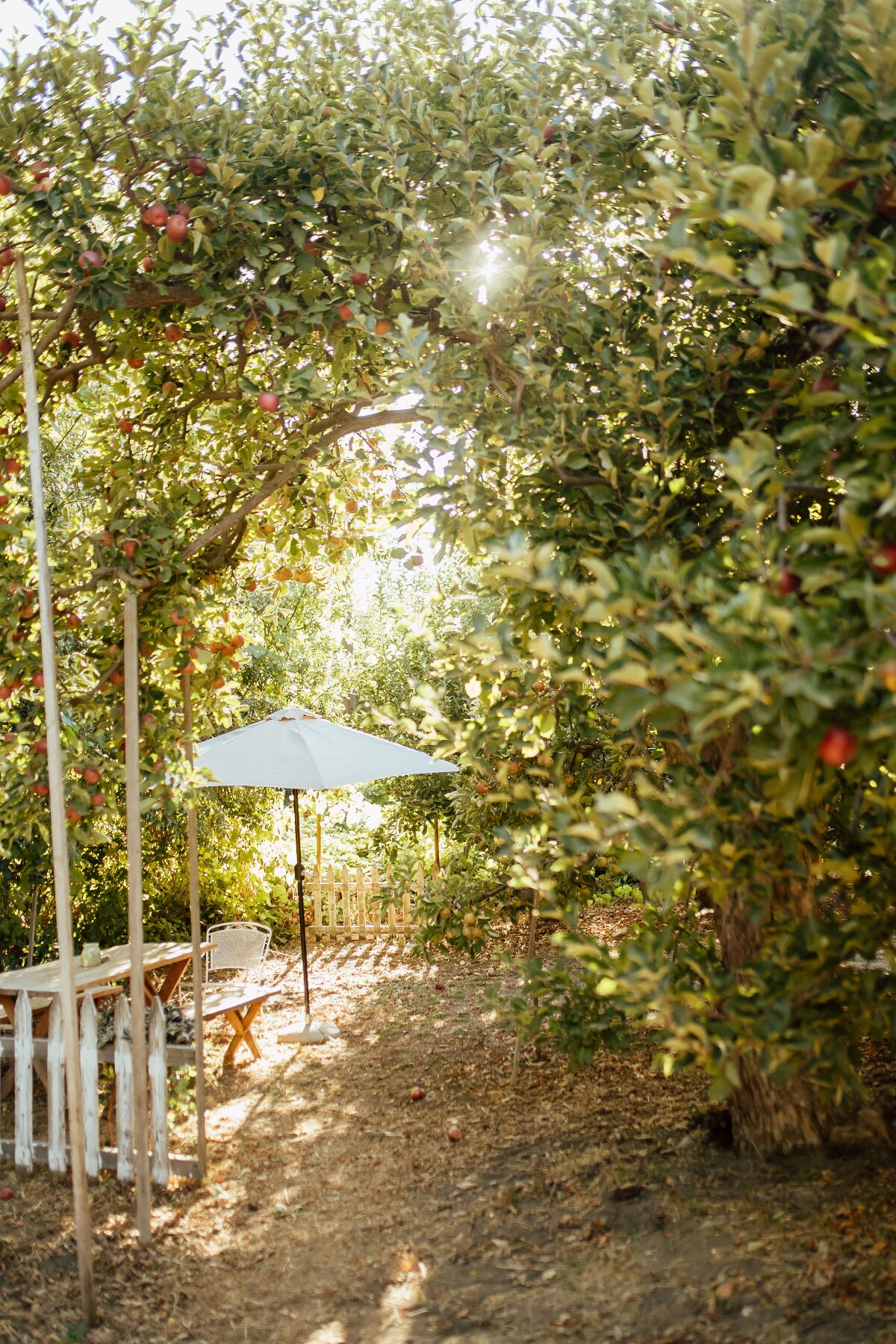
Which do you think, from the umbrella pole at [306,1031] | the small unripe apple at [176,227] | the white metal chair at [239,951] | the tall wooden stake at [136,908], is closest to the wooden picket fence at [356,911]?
the white metal chair at [239,951]

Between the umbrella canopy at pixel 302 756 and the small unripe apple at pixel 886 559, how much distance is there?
415 centimetres

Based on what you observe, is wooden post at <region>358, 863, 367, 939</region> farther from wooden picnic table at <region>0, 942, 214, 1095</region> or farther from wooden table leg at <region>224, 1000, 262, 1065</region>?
wooden table leg at <region>224, 1000, 262, 1065</region>

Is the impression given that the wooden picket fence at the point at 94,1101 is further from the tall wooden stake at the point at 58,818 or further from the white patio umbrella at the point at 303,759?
the white patio umbrella at the point at 303,759

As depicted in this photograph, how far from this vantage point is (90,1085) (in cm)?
399

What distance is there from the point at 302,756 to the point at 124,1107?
2.58 m

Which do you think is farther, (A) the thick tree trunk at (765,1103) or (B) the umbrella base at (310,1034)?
(B) the umbrella base at (310,1034)

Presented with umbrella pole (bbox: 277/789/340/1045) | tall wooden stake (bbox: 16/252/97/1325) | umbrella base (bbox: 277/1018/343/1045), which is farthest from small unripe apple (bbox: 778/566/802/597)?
umbrella base (bbox: 277/1018/343/1045)

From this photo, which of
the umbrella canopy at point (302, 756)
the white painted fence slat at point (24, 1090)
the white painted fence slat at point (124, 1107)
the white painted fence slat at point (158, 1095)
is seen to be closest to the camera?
the white painted fence slat at point (158, 1095)

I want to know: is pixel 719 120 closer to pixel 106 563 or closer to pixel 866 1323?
pixel 106 563

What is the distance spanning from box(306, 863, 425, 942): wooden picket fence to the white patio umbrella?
2526 millimetres

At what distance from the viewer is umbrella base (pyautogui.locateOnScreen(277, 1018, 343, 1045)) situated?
20.0 ft

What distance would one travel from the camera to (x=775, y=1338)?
2.41 m

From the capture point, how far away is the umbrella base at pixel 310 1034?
6.11 metres

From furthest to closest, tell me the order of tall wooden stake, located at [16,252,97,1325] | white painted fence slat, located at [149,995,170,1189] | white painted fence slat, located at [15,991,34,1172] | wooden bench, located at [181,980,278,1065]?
1. wooden bench, located at [181,980,278,1065]
2. white painted fence slat, located at [15,991,34,1172]
3. white painted fence slat, located at [149,995,170,1189]
4. tall wooden stake, located at [16,252,97,1325]
